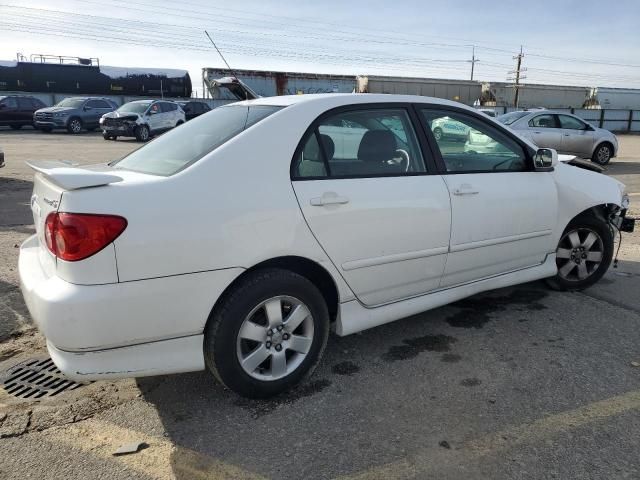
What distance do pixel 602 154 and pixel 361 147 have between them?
1427 centimetres

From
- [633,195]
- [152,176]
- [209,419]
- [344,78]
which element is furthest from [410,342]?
[344,78]

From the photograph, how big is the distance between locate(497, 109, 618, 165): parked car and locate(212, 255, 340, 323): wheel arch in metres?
11.9

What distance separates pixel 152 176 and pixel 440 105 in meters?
2.03

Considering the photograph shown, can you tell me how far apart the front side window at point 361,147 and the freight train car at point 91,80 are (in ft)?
105

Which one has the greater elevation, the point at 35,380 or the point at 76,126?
the point at 76,126

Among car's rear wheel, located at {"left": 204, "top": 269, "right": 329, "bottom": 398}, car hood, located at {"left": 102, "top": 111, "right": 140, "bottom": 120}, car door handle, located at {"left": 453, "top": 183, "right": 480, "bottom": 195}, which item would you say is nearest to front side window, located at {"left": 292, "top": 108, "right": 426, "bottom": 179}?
car door handle, located at {"left": 453, "top": 183, "right": 480, "bottom": 195}

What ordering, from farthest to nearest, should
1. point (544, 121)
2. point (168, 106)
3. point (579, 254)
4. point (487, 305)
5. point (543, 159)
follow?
point (168, 106) → point (544, 121) → point (579, 254) → point (487, 305) → point (543, 159)

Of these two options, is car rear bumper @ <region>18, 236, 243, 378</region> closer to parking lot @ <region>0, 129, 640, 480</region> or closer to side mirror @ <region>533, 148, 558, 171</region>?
parking lot @ <region>0, 129, 640, 480</region>

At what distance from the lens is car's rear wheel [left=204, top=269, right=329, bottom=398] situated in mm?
2605

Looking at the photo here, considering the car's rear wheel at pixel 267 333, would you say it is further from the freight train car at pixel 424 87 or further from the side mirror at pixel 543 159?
the freight train car at pixel 424 87

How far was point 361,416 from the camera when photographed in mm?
2729

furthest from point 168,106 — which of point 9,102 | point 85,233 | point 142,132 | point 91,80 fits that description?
point 85,233

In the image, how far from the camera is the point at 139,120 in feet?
67.6

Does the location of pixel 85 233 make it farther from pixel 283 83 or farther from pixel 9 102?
pixel 283 83
